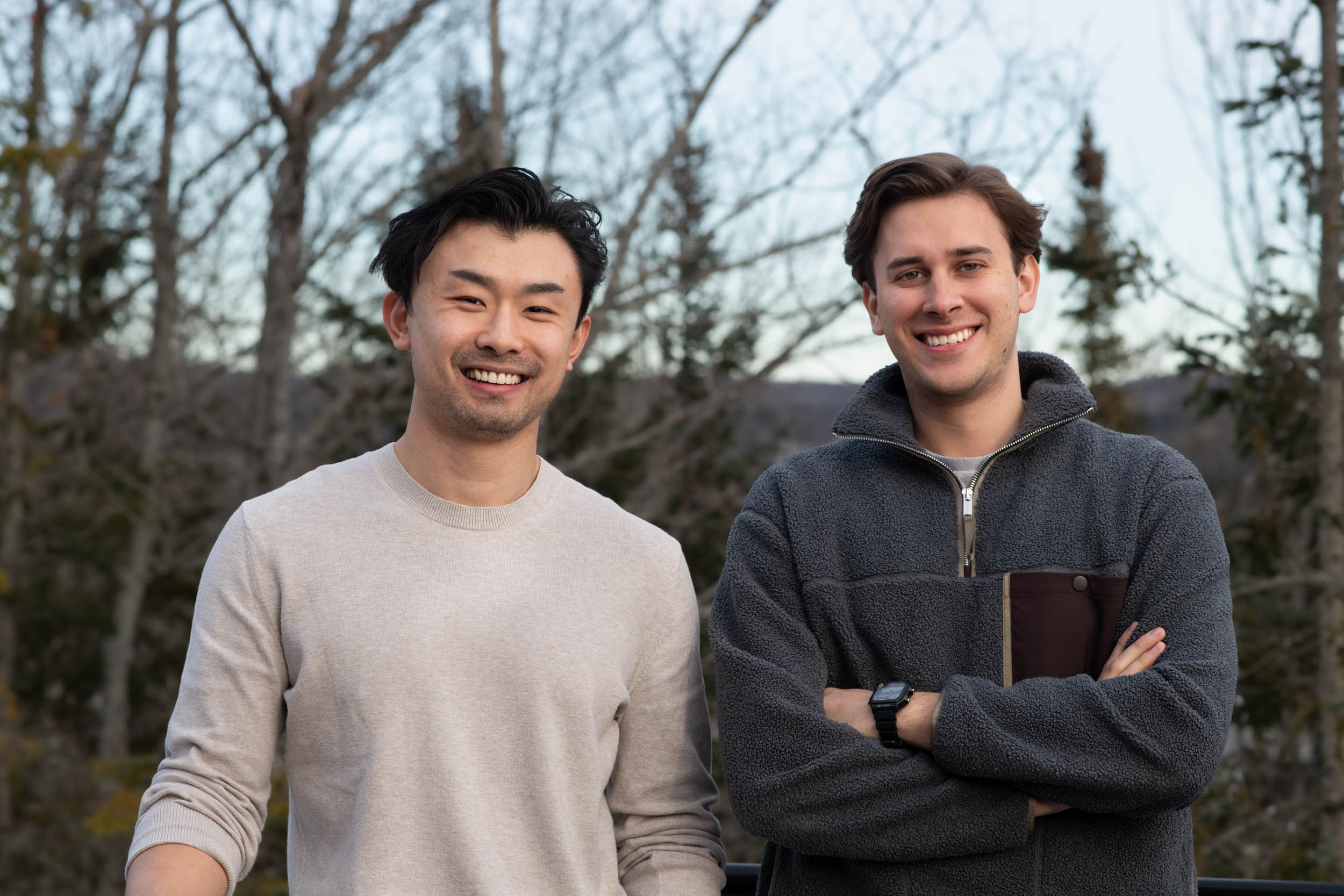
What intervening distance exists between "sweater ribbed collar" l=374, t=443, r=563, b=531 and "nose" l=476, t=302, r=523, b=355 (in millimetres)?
240

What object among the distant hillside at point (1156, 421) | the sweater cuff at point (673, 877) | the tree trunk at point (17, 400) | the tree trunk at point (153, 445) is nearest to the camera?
the sweater cuff at point (673, 877)

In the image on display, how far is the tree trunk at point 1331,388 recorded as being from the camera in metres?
6.16

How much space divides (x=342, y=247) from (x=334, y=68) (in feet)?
10.0

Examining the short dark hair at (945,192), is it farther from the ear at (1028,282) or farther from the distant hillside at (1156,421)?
the distant hillside at (1156,421)

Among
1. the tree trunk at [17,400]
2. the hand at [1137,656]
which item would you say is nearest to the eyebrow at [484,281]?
the hand at [1137,656]

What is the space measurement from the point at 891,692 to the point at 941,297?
0.62 m

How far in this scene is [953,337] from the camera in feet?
6.64

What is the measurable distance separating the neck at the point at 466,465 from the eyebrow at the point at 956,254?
65 cm

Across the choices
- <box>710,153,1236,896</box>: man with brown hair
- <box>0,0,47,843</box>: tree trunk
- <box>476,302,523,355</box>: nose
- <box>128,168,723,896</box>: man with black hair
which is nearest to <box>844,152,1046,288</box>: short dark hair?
<box>710,153,1236,896</box>: man with brown hair

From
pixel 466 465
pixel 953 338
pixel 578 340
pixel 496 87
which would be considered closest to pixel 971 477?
pixel 953 338

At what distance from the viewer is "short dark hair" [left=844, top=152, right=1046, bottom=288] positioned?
81.9 inches

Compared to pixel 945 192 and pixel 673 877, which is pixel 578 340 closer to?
pixel 945 192

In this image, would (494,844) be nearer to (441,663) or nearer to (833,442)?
(441,663)

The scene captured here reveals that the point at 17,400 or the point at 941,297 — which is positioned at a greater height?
the point at 17,400
